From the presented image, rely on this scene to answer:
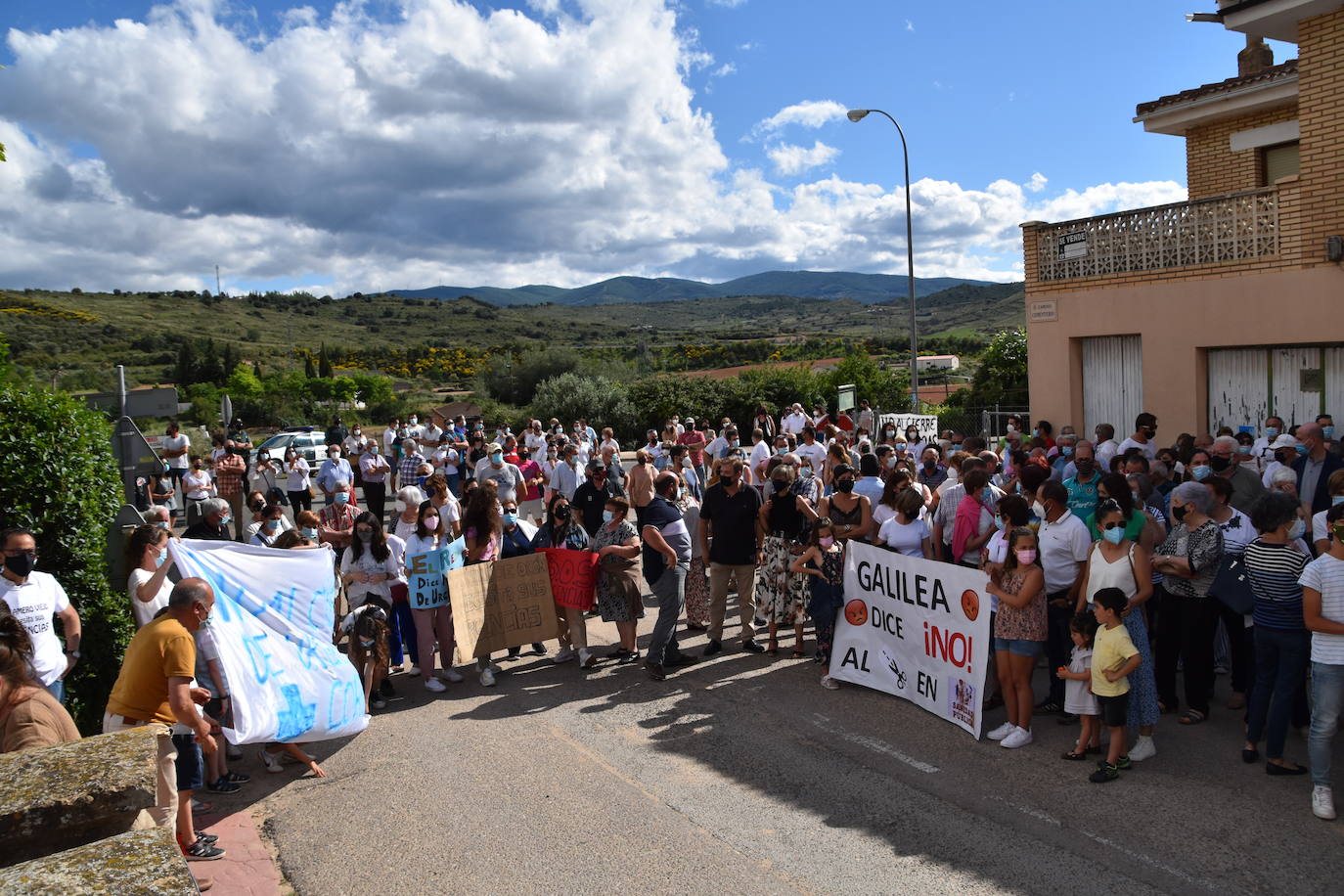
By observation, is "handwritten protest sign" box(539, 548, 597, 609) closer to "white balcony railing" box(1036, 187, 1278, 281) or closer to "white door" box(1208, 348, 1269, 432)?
"white door" box(1208, 348, 1269, 432)

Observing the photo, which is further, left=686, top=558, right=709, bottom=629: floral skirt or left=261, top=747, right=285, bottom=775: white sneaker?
left=686, top=558, right=709, bottom=629: floral skirt

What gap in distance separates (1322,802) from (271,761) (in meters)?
7.20

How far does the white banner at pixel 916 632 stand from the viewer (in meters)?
7.53

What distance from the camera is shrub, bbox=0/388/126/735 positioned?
24.8ft

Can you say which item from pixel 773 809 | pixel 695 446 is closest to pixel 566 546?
pixel 773 809

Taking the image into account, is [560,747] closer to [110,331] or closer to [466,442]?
[466,442]

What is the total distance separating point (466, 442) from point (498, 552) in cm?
1189

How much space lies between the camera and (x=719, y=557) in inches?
383

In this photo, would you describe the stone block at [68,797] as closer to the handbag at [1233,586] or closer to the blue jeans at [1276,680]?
the blue jeans at [1276,680]

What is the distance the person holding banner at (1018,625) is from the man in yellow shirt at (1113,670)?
0.53 metres

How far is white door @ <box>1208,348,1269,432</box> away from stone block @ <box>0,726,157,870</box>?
613 inches

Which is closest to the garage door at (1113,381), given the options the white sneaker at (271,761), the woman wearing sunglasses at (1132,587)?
the woman wearing sunglasses at (1132,587)

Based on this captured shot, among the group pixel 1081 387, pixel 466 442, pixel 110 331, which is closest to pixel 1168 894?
pixel 1081 387

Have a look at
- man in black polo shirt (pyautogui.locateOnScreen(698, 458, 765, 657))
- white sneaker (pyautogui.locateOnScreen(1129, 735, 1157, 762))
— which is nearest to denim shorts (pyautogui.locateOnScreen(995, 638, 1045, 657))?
white sneaker (pyautogui.locateOnScreen(1129, 735, 1157, 762))
